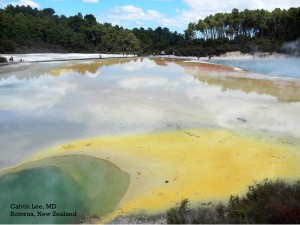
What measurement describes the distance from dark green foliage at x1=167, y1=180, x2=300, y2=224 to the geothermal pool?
1098mm

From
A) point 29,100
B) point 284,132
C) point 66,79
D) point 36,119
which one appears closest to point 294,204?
point 284,132

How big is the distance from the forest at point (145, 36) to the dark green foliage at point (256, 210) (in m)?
56.5

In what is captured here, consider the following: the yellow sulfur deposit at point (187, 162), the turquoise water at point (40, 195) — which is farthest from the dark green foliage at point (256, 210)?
the turquoise water at point (40, 195)

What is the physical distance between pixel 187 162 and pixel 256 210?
4.63m

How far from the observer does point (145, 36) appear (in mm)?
104812

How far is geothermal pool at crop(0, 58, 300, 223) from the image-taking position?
30.2 ft

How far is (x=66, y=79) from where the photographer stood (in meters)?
31.8

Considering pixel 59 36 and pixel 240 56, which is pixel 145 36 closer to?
pixel 59 36

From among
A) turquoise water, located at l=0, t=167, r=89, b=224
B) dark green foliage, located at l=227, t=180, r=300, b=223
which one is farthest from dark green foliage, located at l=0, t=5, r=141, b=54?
dark green foliage, located at l=227, t=180, r=300, b=223

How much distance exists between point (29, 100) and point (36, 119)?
4.90 meters

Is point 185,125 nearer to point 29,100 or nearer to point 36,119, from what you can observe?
point 36,119

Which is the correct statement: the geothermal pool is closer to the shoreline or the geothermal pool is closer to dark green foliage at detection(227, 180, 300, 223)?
dark green foliage at detection(227, 180, 300, 223)

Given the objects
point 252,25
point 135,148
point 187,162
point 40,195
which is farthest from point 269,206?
point 252,25

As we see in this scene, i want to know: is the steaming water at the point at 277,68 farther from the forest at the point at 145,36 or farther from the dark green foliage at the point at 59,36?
the dark green foliage at the point at 59,36
